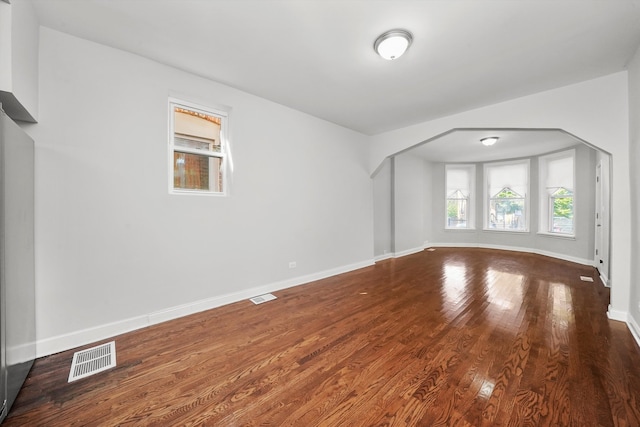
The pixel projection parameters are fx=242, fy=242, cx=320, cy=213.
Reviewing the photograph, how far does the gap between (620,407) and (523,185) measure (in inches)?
279

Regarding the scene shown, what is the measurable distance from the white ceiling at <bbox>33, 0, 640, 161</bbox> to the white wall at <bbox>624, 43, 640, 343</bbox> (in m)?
0.25

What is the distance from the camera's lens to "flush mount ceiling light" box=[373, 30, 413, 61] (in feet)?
7.04

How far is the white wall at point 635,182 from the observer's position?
7.69ft

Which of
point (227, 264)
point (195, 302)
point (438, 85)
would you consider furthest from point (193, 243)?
point (438, 85)

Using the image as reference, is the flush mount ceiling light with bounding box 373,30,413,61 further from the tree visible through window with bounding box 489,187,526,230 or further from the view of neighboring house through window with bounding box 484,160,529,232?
the tree visible through window with bounding box 489,187,526,230

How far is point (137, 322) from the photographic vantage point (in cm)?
249

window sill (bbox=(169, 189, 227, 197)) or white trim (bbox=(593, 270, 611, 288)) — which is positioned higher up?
window sill (bbox=(169, 189, 227, 197))

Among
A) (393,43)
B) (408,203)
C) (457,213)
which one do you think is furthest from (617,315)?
(457,213)

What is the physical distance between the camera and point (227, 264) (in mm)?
3145

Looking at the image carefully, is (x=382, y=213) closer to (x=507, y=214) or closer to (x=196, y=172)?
(x=507, y=214)

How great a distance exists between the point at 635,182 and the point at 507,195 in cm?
544

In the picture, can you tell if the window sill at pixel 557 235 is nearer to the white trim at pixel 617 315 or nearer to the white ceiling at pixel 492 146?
the white ceiling at pixel 492 146

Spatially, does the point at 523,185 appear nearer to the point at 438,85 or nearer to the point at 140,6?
the point at 438,85

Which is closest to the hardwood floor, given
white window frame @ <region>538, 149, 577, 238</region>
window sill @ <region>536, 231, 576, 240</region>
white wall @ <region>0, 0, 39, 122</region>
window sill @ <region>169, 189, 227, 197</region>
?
window sill @ <region>169, 189, 227, 197</region>
